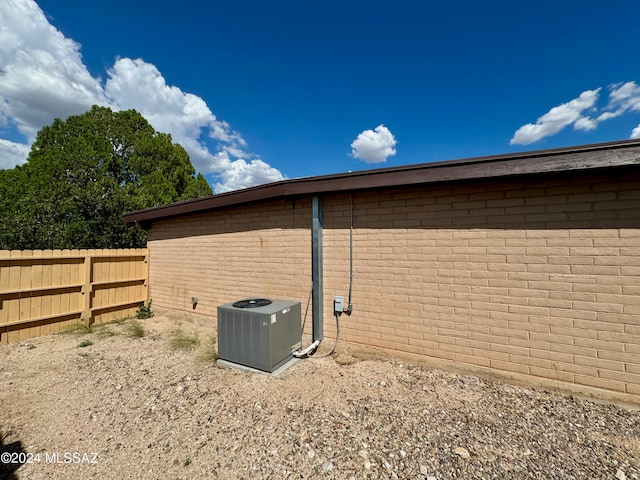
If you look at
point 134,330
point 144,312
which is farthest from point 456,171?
point 144,312

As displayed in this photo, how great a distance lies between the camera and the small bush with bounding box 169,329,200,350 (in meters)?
4.89

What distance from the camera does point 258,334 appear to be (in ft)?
12.3

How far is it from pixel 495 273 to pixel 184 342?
16.7ft

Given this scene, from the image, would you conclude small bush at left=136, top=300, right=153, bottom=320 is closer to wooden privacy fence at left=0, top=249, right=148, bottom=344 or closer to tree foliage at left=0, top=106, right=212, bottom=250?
wooden privacy fence at left=0, top=249, right=148, bottom=344

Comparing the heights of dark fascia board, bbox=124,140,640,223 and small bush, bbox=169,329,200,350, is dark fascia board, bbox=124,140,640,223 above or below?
above

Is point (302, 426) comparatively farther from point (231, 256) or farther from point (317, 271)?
point (231, 256)

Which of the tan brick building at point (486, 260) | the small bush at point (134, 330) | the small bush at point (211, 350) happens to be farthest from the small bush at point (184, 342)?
the tan brick building at point (486, 260)

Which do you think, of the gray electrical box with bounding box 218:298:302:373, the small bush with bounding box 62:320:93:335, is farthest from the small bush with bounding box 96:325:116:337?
the gray electrical box with bounding box 218:298:302:373

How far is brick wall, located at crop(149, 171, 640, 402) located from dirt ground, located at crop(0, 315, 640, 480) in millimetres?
371

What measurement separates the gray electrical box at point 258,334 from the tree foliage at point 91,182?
10.3 metres

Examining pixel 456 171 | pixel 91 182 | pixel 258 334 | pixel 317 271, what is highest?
pixel 91 182

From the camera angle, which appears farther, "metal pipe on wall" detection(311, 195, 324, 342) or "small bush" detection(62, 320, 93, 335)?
"small bush" detection(62, 320, 93, 335)

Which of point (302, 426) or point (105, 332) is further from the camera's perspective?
point (105, 332)

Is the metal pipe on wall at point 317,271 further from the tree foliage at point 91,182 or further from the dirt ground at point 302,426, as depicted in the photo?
the tree foliage at point 91,182
